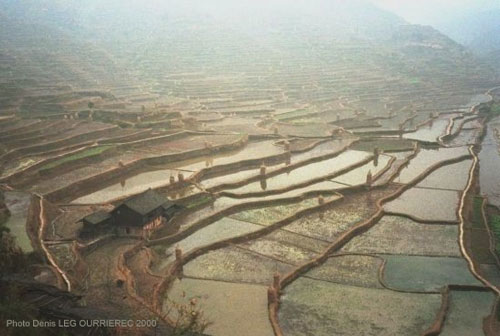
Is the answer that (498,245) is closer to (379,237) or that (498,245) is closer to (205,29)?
(379,237)

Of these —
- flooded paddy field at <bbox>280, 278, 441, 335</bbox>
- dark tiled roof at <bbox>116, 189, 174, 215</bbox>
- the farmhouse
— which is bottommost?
flooded paddy field at <bbox>280, 278, 441, 335</bbox>

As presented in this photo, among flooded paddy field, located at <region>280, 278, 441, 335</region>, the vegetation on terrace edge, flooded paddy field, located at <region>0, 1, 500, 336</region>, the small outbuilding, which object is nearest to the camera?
flooded paddy field, located at <region>280, 278, 441, 335</region>

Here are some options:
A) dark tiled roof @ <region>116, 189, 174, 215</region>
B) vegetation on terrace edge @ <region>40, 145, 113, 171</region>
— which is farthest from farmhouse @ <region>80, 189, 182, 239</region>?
vegetation on terrace edge @ <region>40, 145, 113, 171</region>

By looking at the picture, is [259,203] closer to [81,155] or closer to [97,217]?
[97,217]

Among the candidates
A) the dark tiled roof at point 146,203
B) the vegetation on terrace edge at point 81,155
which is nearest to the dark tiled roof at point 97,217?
the dark tiled roof at point 146,203

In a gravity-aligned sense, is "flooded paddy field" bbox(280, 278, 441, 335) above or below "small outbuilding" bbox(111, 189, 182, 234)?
below

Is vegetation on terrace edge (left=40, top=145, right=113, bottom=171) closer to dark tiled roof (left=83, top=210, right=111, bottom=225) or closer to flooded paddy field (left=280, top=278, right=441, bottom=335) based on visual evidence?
dark tiled roof (left=83, top=210, right=111, bottom=225)

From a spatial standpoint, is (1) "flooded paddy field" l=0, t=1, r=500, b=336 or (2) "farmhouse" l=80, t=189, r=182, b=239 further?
(2) "farmhouse" l=80, t=189, r=182, b=239

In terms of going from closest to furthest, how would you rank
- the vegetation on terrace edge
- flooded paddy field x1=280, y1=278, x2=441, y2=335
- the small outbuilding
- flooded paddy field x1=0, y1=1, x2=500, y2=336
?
flooded paddy field x1=280, y1=278, x2=441, y2=335, flooded paddy field x1=0, y1=1, x2=500, y2=336, the small outbuilding, the vegetation on terrace edge

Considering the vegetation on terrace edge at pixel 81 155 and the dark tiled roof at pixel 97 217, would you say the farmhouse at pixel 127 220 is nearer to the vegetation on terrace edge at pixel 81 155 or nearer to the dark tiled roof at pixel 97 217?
the dark tiled roof at pixel 97 217
